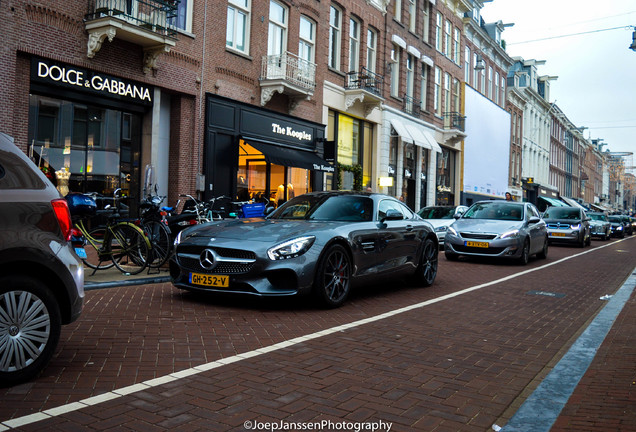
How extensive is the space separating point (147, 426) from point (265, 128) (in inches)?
652

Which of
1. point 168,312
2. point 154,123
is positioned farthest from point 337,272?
point 154,123

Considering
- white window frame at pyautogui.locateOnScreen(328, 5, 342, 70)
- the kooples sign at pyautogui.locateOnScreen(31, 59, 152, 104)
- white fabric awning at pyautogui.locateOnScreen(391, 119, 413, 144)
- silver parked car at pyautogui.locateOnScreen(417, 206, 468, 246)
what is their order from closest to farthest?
the kooples sign at pyautogui.locateOnScreen(31, 59, 152, 104)
silver parked car at pyautogui.locateOnScreen(417, 206, 468, 246)
white window frame at pyautogui.locateOnScreen(328, 5, 342, 70)
white fabric awning at pyautogui.locateOnScreen(391, 119, 413, 144)

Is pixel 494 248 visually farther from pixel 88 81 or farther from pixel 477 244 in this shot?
pixel 88 81

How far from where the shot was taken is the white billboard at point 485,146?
38531mm

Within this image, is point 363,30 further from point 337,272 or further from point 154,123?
point 337,272

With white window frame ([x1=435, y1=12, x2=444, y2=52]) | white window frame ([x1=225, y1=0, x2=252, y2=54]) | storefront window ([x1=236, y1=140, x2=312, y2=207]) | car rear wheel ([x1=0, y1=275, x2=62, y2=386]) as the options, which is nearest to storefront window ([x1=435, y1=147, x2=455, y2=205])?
white window frame ([x1=435, y1=12, x2=444, y2=52])

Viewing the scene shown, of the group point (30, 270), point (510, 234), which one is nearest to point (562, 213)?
point (510, 234)

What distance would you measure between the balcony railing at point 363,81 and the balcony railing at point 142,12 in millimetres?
10215

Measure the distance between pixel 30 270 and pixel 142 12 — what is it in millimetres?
12072

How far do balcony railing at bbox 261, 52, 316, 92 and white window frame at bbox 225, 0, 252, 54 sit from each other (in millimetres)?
820

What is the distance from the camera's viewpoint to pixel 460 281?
33.3ft

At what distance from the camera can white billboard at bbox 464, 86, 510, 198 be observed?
126 feet

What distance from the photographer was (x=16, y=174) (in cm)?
393

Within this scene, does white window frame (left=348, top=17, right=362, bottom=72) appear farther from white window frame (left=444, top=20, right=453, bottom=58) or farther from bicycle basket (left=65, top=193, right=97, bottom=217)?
bicycle basket (left=65, top=193, right=97, bottom=217)
